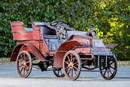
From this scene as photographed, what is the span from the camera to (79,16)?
2616cm

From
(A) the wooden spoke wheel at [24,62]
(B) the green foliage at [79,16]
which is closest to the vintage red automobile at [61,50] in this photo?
(A) the wooden spoke wheel at [24,62]

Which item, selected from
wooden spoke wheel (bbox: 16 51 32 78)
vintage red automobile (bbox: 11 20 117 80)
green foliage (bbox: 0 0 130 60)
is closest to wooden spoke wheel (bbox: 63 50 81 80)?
vintage red automobile (bbox: 11 20 117 80)

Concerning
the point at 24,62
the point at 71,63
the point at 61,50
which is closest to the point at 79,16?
the point at 24,62

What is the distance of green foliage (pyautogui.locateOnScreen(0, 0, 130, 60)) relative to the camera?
2484cm

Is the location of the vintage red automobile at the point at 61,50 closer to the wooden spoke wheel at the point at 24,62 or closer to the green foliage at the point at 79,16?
the wooden spoke wheel at the point at 24,62

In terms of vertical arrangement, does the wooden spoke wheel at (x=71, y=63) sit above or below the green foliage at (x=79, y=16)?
below

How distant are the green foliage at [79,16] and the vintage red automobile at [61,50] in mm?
10916

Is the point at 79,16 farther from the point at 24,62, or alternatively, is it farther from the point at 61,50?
the point at 61,50

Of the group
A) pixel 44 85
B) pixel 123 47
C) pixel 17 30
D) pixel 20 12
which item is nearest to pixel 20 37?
pixel 17 30

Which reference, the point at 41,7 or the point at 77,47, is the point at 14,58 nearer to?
the point at 77,47

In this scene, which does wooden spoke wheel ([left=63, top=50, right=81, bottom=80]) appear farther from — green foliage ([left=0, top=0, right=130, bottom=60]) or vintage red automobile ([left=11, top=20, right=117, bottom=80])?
green foliage ([left=0, top=0, right=130, bottom=60])

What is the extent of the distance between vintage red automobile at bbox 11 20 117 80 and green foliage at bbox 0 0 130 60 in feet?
35.8

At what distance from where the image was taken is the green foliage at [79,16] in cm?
2484

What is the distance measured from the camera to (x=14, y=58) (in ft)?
45.5
